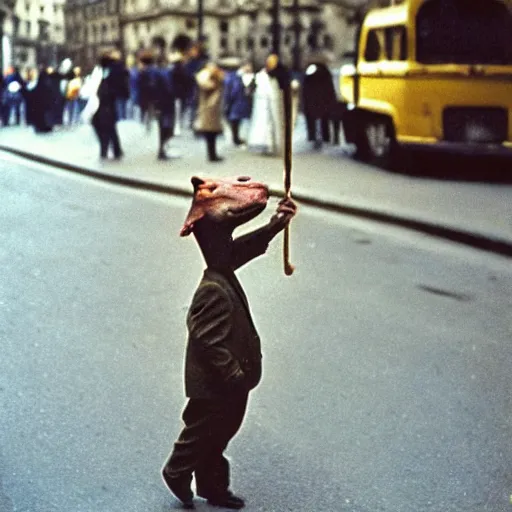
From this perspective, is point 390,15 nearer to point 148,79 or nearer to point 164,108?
point 164,108

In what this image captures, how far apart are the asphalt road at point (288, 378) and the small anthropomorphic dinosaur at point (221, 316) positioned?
484 millimetres

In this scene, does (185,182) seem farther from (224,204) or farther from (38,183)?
(224,204)

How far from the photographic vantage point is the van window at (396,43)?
15422 mm

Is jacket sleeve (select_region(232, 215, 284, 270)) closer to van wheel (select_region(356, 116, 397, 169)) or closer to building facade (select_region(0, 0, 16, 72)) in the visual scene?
van wheel (select_region(356, 116, 397, 169))

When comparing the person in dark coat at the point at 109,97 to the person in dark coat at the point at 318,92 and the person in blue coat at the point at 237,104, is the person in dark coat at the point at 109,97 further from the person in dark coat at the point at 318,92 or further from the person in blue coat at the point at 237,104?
the person in dark coat at the point at 318,92

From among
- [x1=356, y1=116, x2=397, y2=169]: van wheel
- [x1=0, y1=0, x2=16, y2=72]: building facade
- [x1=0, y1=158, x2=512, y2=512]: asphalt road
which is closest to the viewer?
[x1=0, y1=158, x2=512, y2=512]: asphalt road

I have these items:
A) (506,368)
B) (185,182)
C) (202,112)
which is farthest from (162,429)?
(202,112)

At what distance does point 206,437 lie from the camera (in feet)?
10.8

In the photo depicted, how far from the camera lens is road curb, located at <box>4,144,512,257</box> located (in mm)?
9492

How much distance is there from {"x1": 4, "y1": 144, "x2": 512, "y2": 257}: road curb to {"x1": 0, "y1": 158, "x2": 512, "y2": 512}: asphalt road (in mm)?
200

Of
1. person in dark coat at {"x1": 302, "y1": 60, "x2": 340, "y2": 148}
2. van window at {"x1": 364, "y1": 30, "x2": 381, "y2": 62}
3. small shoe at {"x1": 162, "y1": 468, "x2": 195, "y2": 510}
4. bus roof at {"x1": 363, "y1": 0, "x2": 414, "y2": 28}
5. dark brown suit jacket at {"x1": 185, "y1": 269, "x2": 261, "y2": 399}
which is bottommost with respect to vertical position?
small shoe at {"x1": 162, "y1": 468, "x2": 195, "y2": 510}

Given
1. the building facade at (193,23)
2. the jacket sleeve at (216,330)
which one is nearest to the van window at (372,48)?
the jacket sleeve at (216,330)

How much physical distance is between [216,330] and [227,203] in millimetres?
369

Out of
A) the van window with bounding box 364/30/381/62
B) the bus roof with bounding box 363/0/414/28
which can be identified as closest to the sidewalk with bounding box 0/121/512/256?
the van window with bounding box 364/30/381/62
